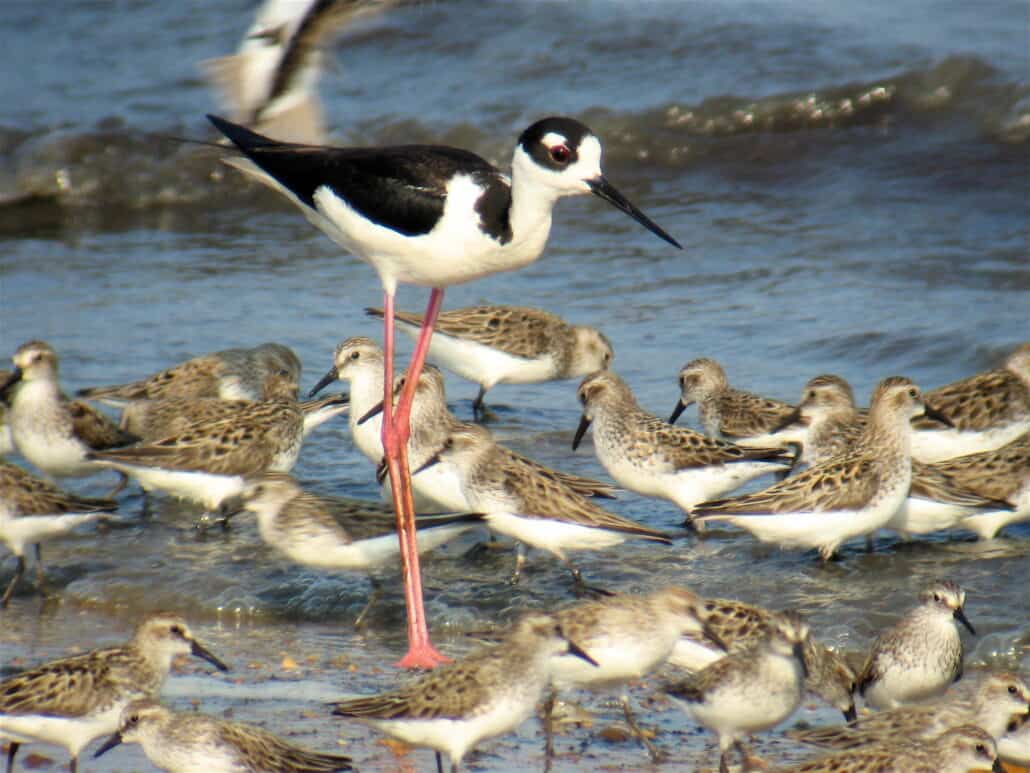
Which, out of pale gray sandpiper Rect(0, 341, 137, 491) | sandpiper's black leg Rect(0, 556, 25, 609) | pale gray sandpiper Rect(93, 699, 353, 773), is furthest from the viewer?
pale gray sandpiper Rect(0, 341, 137, 491)

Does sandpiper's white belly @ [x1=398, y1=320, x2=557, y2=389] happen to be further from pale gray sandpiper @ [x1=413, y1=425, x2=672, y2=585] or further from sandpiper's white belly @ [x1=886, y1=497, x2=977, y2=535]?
sandpiper's white belly @ [x1=886, y1=497, x2=977, y2=535]

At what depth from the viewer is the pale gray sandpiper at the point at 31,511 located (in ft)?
28.8

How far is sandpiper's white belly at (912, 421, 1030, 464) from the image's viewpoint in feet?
33.9

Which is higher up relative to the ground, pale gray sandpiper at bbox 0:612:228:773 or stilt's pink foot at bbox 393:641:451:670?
pale gray sandpiper at bbox 0:612:228:773

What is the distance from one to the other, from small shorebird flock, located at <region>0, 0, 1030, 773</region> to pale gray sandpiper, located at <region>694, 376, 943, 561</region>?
2 centimetres

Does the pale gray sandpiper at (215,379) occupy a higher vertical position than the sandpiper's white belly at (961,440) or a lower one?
higher

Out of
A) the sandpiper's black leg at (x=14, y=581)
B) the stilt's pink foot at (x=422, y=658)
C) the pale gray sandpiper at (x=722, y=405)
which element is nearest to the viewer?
the stilt's pink foot at (x=422, y=658)

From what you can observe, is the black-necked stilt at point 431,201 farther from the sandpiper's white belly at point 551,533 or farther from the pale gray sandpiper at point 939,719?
the pale gray sandpiper at point 939,719

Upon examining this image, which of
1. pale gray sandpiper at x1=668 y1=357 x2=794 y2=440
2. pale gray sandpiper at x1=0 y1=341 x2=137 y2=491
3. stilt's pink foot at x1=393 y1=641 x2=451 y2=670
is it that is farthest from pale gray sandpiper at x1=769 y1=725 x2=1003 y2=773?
pale gray sandpiper at x1=0 y1=341 x2=137 y2=491

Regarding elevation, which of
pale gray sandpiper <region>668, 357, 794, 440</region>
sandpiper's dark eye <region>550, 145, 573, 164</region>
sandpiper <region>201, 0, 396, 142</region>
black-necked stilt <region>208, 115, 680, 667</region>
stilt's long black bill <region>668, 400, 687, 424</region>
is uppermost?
sandpiper <region>201, 0, 396, 142</region>

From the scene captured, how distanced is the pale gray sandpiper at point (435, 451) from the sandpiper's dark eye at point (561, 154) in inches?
68.5

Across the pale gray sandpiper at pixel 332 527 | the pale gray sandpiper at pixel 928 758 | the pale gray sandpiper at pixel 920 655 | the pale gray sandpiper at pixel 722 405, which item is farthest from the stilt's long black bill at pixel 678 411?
the pale gray sandpiper at pixel 928 758

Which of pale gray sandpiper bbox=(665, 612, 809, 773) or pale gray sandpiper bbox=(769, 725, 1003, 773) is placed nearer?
pale gray sandpiper bbox=(769, 725, 1003, 773)

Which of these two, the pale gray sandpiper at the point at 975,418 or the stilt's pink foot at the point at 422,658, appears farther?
the pale gray sandpiper at the point at 975,418
